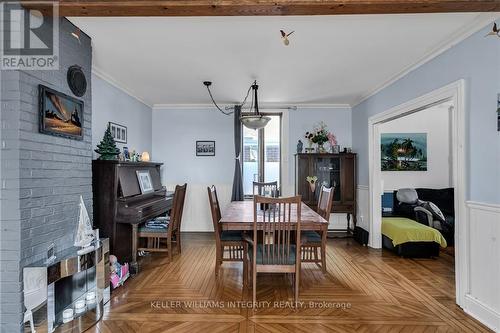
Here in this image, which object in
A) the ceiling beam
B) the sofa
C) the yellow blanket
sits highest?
the ceiling beam

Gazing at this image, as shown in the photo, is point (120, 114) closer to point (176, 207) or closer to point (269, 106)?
Answer: point (176, 207)

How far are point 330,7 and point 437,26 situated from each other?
1.23m

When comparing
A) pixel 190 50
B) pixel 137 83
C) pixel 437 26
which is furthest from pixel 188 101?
pixel 437 26

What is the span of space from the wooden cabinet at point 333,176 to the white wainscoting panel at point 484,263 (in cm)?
246

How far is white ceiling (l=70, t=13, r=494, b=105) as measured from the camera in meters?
2.29

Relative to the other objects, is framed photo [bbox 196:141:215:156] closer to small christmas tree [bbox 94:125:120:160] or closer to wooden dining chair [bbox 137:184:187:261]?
wooden dining chair [bbox 137:184:187:261]

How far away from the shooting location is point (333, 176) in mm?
4863

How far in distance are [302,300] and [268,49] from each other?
2.56 meters

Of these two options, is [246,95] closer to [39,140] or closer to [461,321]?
[39,140]

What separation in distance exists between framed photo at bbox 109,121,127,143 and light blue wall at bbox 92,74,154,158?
0.06 meters

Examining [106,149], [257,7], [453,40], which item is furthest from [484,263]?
[106,149]

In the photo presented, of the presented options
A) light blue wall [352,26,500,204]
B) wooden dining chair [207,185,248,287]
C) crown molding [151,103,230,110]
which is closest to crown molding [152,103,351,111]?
crown molding [151,103,230,110]

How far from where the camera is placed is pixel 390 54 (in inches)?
115

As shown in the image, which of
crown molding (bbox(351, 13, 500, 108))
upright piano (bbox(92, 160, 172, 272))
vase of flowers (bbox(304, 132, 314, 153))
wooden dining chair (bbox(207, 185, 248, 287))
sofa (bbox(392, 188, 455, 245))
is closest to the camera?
crown molding (bbox(351, 13, 500, 108))
